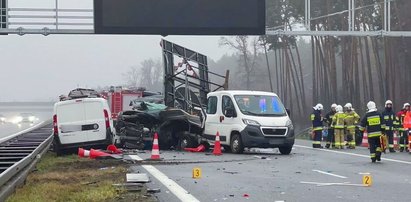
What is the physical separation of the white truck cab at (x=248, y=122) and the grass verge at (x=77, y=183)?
15.0ft

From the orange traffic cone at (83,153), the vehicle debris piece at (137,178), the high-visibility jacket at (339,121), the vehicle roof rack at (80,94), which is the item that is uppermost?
the vehicle roof rack at (80,94)

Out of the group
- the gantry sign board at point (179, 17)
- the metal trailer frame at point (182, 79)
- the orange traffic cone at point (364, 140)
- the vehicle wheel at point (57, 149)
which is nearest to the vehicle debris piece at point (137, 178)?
the vehicle wheel at point (57, 149)

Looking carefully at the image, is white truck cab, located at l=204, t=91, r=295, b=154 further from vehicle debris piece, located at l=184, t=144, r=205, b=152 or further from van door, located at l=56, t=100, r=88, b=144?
van door, located at l=56, t=100, r=88, b=144

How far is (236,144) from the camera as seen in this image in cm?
1897

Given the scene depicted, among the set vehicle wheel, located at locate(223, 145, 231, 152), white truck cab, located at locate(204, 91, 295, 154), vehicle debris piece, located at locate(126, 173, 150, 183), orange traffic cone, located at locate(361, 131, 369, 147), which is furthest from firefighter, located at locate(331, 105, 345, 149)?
vehicle debris piece, located at locate(126, 173, 150, 183)

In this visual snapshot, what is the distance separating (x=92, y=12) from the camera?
2192 centimetres

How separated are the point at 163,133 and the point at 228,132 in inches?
94.1

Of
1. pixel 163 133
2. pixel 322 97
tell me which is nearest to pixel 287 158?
pixel 163 133

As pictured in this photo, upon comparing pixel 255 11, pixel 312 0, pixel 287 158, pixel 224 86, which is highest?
pixel 312 0

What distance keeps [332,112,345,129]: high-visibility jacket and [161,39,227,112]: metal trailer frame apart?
3919mm

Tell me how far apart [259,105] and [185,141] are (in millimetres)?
2714

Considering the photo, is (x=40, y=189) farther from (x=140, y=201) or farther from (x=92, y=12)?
(x=92, y=12)

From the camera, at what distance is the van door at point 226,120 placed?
1912cm

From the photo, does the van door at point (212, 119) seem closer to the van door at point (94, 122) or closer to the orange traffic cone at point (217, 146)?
the orange traffic cone at point (217, 146)
